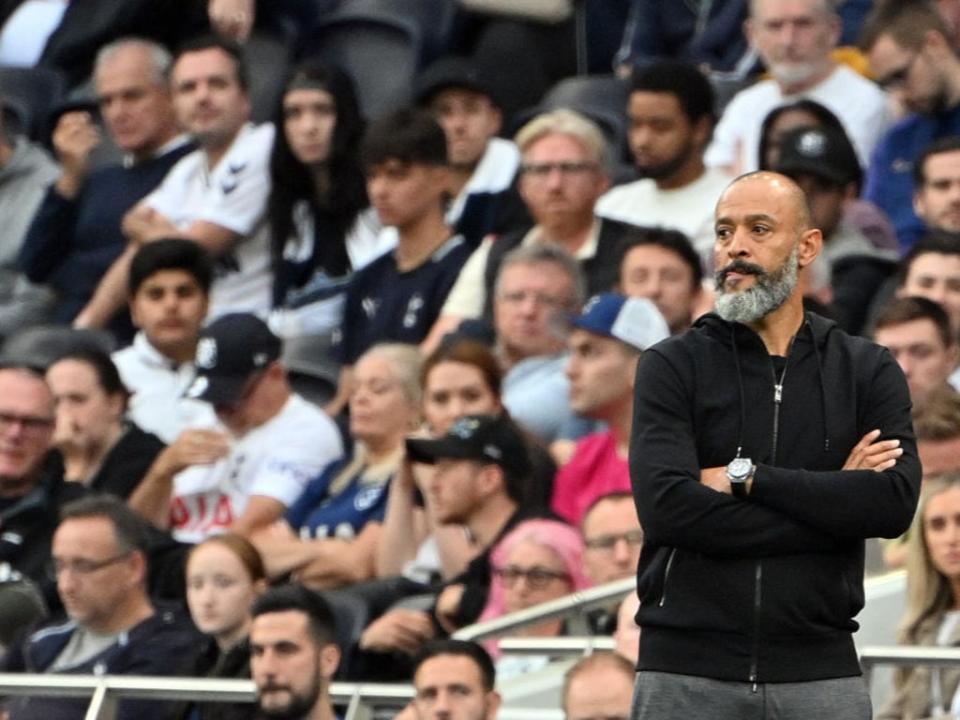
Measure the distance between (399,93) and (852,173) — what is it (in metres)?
3.41

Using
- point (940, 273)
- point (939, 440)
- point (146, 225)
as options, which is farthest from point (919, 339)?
point (146, 225)

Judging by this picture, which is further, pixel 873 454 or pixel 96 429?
pixel 96 429

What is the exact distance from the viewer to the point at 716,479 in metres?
4.79

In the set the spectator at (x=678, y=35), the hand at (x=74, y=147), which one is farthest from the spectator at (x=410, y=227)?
the hand at (x=74, y=147)

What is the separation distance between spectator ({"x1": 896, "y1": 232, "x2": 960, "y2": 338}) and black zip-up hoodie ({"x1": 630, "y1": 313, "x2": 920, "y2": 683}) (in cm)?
371

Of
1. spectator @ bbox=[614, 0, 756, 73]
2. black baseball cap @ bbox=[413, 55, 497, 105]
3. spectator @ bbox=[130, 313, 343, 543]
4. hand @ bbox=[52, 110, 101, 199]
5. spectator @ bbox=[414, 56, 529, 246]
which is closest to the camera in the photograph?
spectator @ bbox=[130, 313, 343, 543]

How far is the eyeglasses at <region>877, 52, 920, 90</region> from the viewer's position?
33.4 ft

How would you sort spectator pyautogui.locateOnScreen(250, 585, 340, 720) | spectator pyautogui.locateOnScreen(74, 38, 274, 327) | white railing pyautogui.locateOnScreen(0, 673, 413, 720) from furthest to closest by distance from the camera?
spectator pyautogui.locateOnScreen(74, 38, 274, 327)
spectator pyautogui.locateOnScreen(250, 585, 340, 720)
white railing pyautogui.locateOnScreen(0, 673, 413, 720)

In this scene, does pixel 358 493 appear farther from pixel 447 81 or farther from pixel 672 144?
pixel 447 81

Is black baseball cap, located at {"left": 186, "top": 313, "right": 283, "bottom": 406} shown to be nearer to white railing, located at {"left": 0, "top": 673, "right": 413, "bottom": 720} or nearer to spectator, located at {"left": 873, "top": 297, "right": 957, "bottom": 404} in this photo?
white railing, located at {"left": 0, "top": 673, "right": 413, "bottom": 720}

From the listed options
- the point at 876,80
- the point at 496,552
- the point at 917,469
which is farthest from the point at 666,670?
the point at 876,80

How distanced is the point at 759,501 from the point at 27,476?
533 centimetres

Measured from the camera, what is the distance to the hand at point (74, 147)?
12.1 metres

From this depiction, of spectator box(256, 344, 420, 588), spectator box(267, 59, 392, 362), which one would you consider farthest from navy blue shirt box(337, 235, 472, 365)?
spectator box(256, 344, 420, 588)
